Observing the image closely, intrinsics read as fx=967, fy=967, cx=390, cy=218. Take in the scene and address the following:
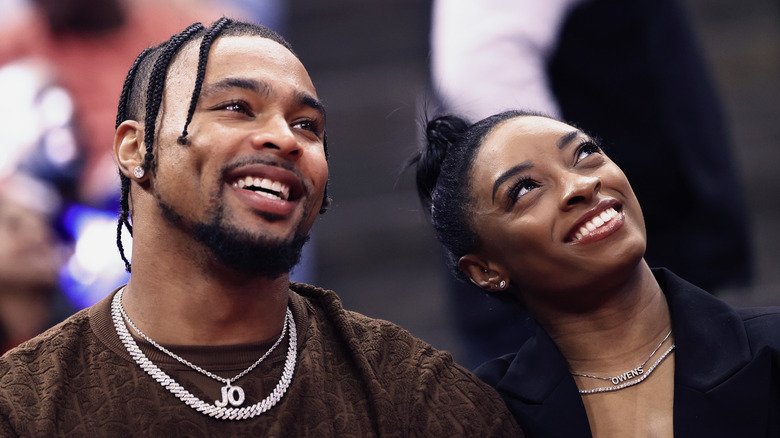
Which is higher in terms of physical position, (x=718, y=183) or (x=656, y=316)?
(x=656, y=316)

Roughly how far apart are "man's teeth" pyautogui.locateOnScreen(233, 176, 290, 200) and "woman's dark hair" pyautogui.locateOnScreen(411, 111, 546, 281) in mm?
807

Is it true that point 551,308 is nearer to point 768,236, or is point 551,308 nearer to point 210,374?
point 210,374

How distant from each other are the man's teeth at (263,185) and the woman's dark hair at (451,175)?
807mm

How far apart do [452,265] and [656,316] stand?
2.39ft

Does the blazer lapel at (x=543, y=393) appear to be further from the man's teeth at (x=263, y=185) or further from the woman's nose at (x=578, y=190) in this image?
the man's teeth at (x=263, y=185)

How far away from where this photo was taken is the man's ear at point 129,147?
101 inches

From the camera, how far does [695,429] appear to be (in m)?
2.54

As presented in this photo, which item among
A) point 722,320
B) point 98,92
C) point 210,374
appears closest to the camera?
point 210,374

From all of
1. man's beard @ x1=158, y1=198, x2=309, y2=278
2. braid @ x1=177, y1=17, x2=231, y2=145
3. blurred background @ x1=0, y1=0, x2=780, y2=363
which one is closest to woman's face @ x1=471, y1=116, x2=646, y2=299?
man's beard @ x1=158, y1=198, x2=309, y2=278

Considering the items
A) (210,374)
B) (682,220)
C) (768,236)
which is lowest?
(768,236)

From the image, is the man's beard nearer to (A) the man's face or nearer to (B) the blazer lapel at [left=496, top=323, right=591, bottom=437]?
(A) the man's face

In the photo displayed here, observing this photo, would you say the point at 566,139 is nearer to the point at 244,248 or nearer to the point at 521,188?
the point at 521,188

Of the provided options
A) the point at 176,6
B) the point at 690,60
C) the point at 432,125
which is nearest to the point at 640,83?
the point at 690,60

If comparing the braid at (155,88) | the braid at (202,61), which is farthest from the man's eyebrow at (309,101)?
the braid at (155,88)
